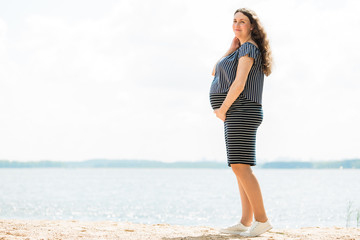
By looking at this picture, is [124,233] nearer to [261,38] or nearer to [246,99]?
[246,99]

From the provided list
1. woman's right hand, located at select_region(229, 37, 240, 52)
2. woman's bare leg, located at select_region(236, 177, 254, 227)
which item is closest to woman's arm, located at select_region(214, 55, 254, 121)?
woman's right hand, located at select_region(229, 37, 240, 52)

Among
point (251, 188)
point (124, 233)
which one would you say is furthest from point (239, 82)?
point (124, 233)

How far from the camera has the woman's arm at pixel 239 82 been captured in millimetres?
3805

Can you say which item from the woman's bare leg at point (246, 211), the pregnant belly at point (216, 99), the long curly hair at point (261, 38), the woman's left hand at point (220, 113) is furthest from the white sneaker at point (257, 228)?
the long curly hair at point (261, 38)

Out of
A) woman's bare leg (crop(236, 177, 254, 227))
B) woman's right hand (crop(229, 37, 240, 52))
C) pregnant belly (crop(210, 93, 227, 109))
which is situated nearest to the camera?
pregnant belly (crop(210, 93, 227, 109))

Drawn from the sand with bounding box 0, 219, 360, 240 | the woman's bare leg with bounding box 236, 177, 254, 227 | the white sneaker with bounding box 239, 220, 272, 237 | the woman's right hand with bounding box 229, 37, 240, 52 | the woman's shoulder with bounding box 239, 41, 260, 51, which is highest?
the woman's right hand with bounding box 229, 37, 240, 52

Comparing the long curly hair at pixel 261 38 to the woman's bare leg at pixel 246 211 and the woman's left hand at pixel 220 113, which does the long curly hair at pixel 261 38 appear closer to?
the woman's left hand at pixel 220 113

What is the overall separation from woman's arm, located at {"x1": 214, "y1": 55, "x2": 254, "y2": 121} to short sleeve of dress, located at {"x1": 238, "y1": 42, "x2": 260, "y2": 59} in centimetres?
3

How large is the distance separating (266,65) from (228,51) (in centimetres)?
46

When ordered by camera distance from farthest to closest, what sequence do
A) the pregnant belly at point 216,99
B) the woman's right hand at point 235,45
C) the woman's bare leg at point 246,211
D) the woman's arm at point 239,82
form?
the woman's right hand at point 235,45 → the woman's bare leg at point 246,211 → the pregnant belly at point 216,99 → the woman's arm at point 239,82

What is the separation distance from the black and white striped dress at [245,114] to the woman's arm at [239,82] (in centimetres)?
5

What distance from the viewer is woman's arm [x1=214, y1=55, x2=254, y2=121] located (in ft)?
12.5

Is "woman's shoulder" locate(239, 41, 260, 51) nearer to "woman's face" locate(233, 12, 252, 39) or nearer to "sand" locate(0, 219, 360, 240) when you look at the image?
"woman's face" locate(233, 12, 252, 39)

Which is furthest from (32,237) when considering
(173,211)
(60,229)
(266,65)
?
(173,211)
